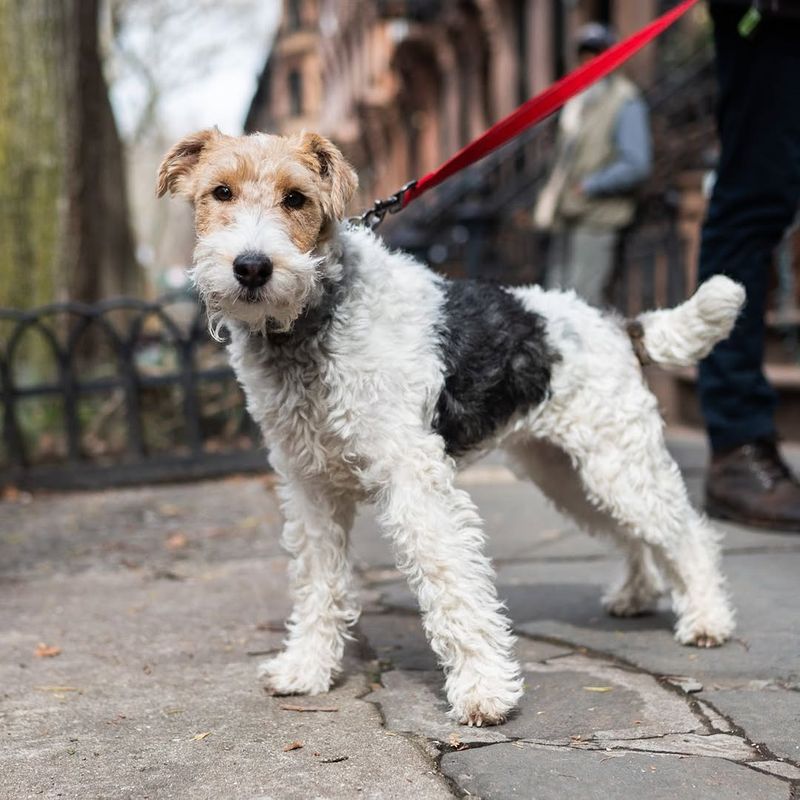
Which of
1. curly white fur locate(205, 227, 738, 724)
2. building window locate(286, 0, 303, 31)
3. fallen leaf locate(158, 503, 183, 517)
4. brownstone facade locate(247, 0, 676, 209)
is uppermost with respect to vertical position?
building window locate(286, 0, 303, 31)

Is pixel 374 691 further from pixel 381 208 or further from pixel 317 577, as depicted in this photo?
pixel 381 208

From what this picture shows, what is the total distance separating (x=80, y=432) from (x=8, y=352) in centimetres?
71

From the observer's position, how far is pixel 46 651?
349 cm

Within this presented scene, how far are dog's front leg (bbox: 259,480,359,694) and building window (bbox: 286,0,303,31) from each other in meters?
60.6

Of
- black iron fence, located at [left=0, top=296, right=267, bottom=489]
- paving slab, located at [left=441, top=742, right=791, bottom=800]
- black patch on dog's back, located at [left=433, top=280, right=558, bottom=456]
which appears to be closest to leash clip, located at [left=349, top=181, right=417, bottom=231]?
black patch on dog's back, located at [left=433, top=280, right=558, bottom=456]

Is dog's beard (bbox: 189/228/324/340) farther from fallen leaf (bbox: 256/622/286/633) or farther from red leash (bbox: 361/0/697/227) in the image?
fallen leaf (bbox: 256/622/286/633)

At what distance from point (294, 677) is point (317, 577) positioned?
1.00ft

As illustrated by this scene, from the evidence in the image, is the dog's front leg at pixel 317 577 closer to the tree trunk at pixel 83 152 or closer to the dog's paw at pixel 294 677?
the dog's paw at pixel 294 677

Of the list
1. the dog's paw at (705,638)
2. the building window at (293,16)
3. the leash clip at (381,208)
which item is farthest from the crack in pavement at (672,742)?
the building window at (293,16)

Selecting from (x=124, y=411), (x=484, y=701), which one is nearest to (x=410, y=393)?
(x=484, y=701)

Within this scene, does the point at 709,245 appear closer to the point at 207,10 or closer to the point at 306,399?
the point at 306,399

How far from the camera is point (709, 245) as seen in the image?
15.4 feet

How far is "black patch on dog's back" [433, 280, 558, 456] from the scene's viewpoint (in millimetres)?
3115

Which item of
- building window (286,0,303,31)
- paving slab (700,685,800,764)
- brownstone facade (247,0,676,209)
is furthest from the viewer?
building window (286,0,303,31)
